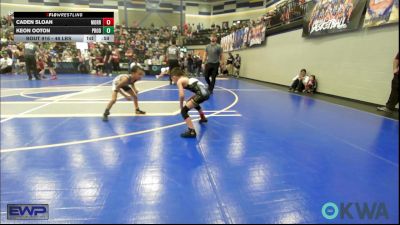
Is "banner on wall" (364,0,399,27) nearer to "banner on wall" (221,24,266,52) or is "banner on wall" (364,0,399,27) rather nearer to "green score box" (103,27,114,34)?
"green score box" (103,27,114,34)

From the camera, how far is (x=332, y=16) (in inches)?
295

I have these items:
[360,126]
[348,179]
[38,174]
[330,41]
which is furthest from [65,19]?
[330,41]

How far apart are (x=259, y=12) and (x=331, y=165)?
22884 millimetres

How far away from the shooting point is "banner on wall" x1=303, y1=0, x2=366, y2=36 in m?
6.59

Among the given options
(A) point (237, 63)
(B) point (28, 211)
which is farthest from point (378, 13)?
(A) point (237, 63)

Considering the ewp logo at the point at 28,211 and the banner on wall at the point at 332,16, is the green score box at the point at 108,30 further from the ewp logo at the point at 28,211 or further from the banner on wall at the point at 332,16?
the banner on wall at the point at 332,16

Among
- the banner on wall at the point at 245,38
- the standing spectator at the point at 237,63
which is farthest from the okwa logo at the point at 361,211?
the standing spectator at the point at 237,63

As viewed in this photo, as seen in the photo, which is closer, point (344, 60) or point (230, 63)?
point (344, 60)

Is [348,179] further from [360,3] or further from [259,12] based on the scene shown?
[259,12]

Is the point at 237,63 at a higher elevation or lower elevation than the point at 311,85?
higher

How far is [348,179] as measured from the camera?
7.56ft
